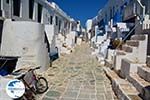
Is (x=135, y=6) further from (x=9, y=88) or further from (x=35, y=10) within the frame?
(x=9, y=88)

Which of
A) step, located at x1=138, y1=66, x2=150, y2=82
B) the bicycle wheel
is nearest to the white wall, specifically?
the bicycle wheel

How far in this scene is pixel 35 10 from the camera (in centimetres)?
1802

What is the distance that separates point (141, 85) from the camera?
6.79m

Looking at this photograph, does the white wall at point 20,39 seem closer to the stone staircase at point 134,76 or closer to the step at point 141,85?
the stone staircase at point 134,76

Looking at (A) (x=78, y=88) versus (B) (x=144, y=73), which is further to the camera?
→ (A) (x=78, y=88)

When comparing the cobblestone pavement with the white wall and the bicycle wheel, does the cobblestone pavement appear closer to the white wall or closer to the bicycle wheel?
the bicycle wheel

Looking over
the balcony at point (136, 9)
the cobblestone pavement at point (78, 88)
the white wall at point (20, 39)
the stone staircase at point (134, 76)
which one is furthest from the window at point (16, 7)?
the balcony at point (136, 9)

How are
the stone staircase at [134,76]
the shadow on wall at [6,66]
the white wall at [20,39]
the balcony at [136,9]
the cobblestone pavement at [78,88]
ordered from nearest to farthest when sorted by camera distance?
the stone staircase at [134,76], the shadow on wall at [6,66], the cobblestone pavement at [78,88], the white wall at [20,39], the balcony at [136,9]

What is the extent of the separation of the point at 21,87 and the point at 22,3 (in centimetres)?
1014

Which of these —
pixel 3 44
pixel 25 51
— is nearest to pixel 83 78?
pixel 25 51

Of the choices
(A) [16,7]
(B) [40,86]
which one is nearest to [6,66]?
(B) [40,86]

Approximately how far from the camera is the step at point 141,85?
244 inches

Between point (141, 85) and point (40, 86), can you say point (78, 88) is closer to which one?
point (40, 86)

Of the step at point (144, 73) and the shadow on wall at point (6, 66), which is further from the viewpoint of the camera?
the shadow on wall at point (6, 66)
